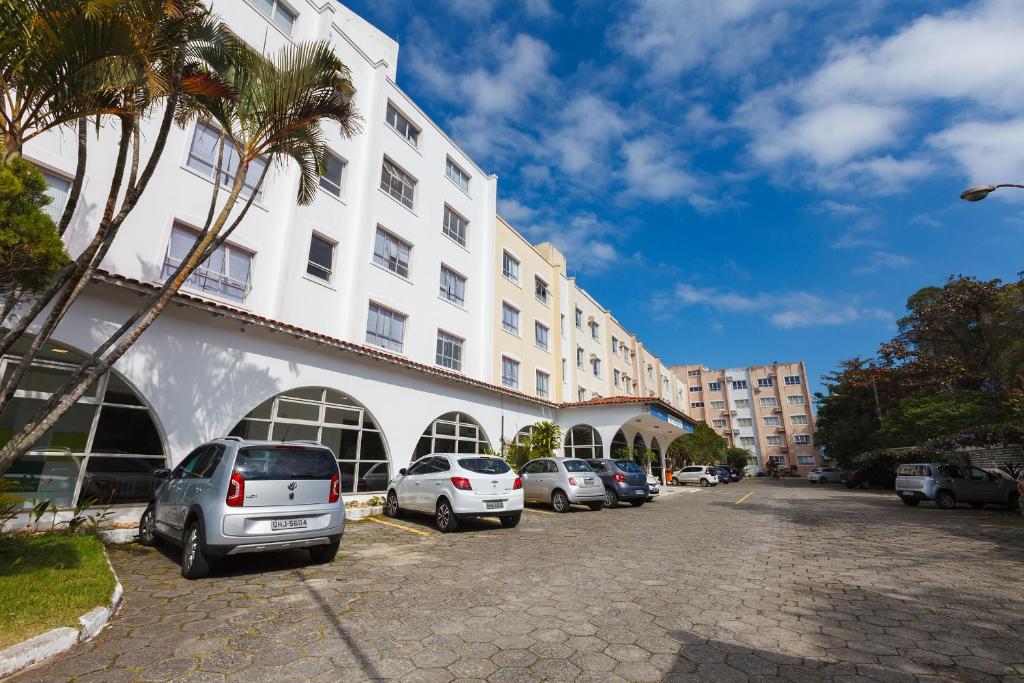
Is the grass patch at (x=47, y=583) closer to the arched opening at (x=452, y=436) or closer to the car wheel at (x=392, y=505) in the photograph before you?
the car wheel at (x=392, y=505)

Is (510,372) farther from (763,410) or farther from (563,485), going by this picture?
(763,410)

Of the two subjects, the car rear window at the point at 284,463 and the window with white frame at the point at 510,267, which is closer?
the car rear window at the point at 284,463

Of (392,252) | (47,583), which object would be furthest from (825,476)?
(47,583)

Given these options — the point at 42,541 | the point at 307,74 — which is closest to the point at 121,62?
the point at 307,74

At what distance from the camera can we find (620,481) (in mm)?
16391

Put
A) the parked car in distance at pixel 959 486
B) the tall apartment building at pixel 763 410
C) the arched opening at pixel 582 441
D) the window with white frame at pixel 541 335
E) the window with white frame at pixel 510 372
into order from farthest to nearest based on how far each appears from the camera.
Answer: the tall apartment building at pixel 763 410 → the window with white frame at pixel 541 335 → the arched opening at pixel 582 441 → the window with white frame at pixel 510 372 → the parked car in distance at pixel 959 486

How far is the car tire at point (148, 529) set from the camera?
8.01m

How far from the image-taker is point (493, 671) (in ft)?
11.8

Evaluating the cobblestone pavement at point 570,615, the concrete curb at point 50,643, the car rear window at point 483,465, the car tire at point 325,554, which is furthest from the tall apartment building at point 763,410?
the concrete curb at point 50,643

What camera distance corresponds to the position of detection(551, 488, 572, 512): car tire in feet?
47.7

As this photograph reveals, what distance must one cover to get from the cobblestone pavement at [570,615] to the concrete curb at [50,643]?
12cm

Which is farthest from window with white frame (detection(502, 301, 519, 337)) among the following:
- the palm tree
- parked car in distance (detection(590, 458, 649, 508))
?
the palm tree

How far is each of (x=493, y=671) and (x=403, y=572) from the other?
355 cm

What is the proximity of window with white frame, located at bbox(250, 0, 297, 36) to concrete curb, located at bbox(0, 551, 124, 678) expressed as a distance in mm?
16998
